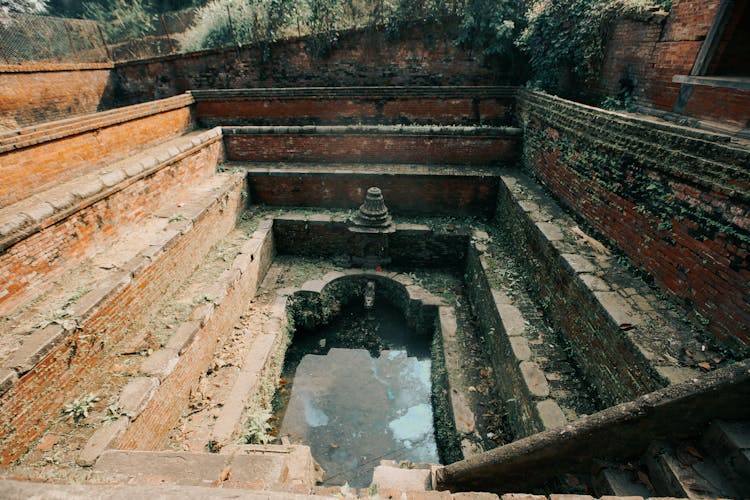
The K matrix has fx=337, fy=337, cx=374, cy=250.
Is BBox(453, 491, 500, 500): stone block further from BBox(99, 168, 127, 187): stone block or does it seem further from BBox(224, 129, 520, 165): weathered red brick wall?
BBox(224, 129, 520, 165): weathered red brick wall

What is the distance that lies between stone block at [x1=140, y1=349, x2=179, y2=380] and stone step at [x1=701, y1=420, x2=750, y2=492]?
523 centimetres

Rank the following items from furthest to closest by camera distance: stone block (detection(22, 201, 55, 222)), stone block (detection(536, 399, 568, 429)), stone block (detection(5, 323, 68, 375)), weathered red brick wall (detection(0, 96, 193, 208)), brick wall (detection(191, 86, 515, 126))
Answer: brick wall (detection(191, 86, 515, 126)), weathered red brick wall (detection(0, 96, 193, 208)), stone block (detection(22, 201, 55, 222)), stone block (detection(536, 399, 568, 429)), stone block (detection(5, 323, 68, 375))

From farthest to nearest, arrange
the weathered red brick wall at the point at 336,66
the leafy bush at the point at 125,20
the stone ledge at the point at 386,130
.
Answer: the leafy bush at the point at 125,20, the weathered red brick wall at the point at 336,66, the stone ledge at the point at 386,130

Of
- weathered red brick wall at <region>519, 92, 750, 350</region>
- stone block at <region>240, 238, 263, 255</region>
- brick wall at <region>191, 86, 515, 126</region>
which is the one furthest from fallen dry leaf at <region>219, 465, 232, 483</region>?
brick wall at <region>191, 86, 515, 126</region>

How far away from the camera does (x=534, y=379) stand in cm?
402

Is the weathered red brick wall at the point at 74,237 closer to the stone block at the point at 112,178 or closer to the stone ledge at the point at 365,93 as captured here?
the stone block at the point at 112,178

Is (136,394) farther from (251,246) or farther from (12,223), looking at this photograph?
(251,246)

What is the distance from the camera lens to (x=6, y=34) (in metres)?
11.4

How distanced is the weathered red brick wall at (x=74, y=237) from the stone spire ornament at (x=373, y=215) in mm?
3911

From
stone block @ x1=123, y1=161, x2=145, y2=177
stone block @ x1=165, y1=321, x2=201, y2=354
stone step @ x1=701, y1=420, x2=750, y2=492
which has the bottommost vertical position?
stone block @ x1=165, y1=321, x2=201, y2=354

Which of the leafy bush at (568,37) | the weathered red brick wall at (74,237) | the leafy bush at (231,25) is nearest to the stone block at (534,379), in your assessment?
the weathered red brick wall at (74,237)

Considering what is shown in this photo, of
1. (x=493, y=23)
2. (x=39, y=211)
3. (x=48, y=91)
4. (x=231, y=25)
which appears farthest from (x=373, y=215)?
(x=48, y=91)

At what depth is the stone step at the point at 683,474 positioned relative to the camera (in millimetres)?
2336

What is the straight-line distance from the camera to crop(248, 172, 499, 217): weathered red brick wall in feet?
26.0
